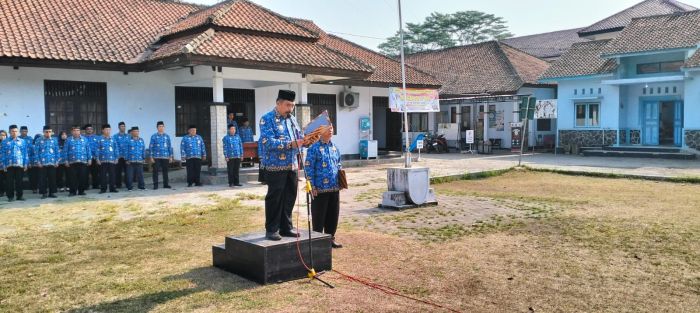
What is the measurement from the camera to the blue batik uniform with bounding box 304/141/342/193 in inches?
245

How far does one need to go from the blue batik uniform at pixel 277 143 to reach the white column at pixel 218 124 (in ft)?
27.7

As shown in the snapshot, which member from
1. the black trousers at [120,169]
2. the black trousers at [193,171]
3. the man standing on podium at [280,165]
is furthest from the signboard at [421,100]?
the man standing on podium at [280,165]

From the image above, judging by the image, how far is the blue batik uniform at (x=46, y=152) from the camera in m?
11.4

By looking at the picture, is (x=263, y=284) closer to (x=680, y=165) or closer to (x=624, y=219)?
(x=624, y=219)

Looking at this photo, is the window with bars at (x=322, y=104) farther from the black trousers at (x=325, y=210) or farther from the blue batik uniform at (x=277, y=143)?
the blue batik uniform at (x=277, y=143)

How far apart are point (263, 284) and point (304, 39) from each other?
12.0 m

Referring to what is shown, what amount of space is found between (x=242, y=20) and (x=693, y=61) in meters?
15.8

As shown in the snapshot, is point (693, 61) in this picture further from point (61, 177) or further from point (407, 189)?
point (61, 177)

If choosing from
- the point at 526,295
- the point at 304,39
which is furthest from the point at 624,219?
the point at 304,39

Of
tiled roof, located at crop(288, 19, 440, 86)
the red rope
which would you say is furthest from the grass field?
tiled roof, located at crop(288, 19, 440, 86)

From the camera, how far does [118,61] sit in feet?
44.2

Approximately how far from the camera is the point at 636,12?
1260 inches

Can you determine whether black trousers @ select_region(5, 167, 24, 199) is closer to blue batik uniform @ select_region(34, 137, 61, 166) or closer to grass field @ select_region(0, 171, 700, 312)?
blue batik uniform @ select_region(34, 137, 61, 166)

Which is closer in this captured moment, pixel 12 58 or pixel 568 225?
pixel 568 225
